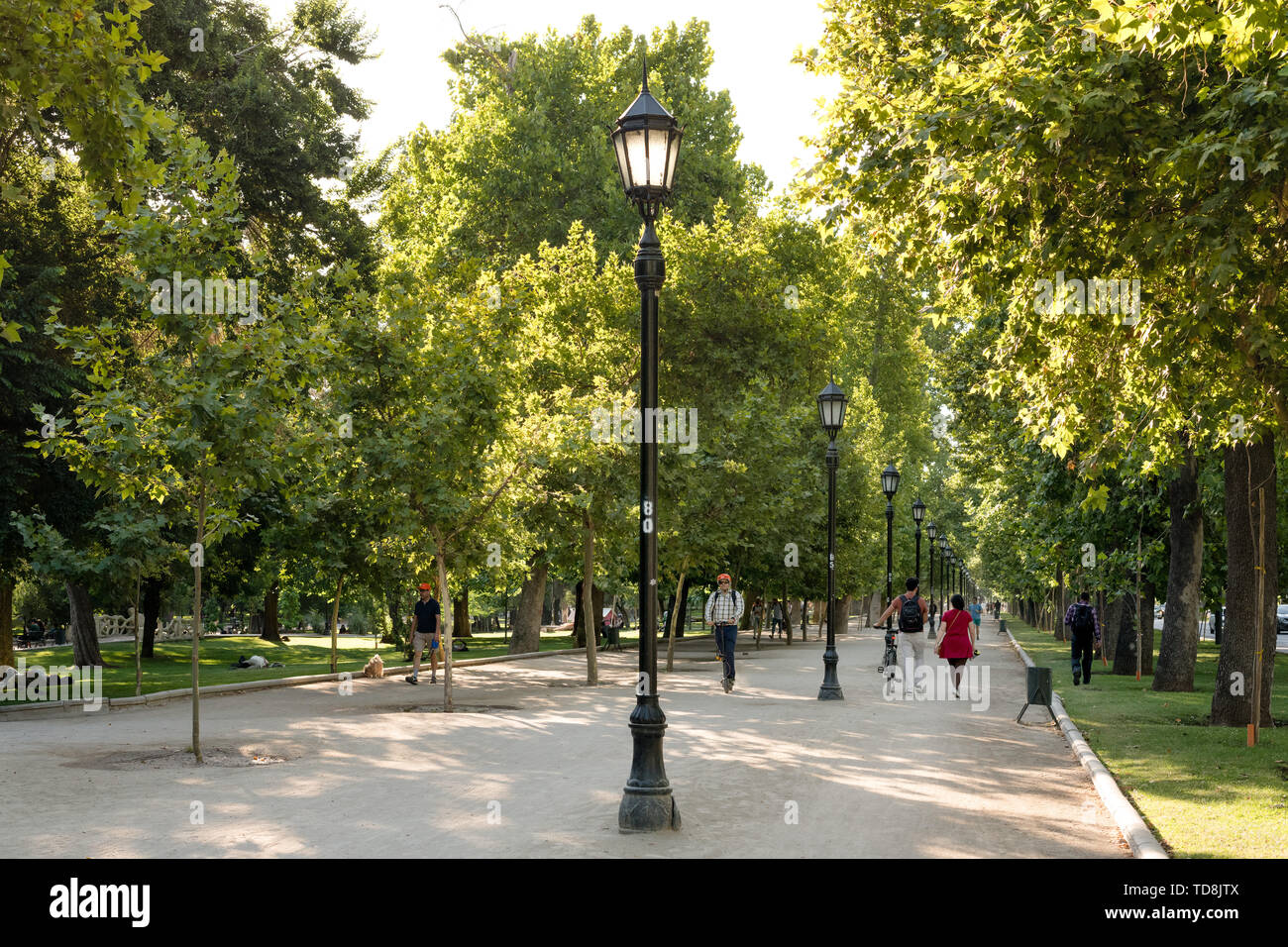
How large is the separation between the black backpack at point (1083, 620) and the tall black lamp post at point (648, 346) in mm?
17849

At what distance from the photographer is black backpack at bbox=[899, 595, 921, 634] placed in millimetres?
21625

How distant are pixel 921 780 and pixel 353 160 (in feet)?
68.8

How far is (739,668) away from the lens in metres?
32.3

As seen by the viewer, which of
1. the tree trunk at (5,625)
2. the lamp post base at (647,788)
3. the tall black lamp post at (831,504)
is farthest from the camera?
the tree trunk at (5,625)

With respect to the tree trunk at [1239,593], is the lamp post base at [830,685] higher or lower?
lower

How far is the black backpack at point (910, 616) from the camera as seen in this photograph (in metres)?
21.6

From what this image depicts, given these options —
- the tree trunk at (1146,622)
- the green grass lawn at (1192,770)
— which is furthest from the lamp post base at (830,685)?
the tree trunk at (1146,622)

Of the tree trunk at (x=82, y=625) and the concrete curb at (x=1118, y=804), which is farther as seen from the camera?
the tree trunk at (x=82, y=625)

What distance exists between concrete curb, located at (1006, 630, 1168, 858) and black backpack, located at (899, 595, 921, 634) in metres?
5.64

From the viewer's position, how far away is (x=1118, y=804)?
390 inches

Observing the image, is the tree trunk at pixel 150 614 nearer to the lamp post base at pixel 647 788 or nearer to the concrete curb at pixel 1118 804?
the concrete curb at pixel 1118 804

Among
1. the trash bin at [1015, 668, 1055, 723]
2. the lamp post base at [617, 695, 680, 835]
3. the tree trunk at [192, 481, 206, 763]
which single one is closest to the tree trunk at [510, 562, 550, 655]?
the trash bin at [1015, 668, 1055, 723]

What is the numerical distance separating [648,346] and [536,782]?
446 cm

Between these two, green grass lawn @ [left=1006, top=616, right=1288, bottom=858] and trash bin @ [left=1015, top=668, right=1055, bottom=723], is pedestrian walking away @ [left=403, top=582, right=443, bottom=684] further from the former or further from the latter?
green grass lawn @ [left=1006, top=616, right=1288, bottom=858]
